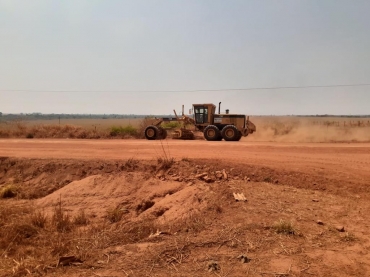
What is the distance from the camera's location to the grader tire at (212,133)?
2188cm

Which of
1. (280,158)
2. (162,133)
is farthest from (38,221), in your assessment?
(162,133)

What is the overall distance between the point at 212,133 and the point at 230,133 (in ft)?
3.88

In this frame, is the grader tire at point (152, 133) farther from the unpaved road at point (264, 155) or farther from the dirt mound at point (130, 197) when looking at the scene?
the dirt mound at point (130, 197)

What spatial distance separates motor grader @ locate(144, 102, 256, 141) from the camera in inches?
867

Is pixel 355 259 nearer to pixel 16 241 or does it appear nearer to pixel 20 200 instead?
pixel 16 241

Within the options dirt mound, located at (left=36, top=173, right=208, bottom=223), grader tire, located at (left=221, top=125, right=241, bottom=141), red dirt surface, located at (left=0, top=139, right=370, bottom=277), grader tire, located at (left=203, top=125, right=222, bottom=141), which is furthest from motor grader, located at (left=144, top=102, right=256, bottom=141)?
dirt mound, located at (left=36, top=173, right=208, bottom=223)

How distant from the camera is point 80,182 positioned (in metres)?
12.0

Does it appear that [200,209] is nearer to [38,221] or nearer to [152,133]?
[38,221]

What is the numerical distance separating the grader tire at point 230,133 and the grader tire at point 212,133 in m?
0.38

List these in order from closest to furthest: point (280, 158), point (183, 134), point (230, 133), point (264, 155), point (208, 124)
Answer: point (280, 158)
point (264, 155)
point (230, 133)
point (183, 134)
point (208, 124)

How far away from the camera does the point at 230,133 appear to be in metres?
21.5

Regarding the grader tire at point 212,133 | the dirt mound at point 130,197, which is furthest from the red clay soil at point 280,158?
the grader tire at point 212,133

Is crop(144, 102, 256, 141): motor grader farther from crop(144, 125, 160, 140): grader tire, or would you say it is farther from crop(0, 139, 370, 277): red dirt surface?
crop(0, 139, 370, 277): red dirt surface

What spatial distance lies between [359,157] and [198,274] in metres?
10.7
